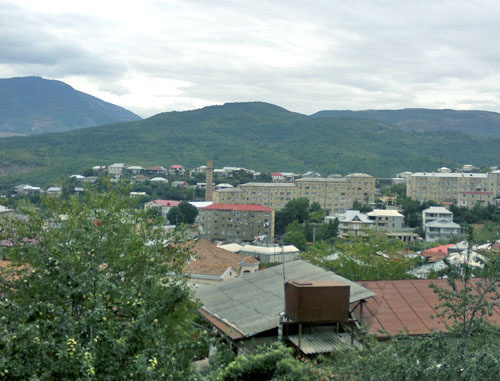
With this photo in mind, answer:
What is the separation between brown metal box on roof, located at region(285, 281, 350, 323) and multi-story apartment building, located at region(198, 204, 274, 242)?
5149 cm

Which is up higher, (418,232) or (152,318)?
(152,318)

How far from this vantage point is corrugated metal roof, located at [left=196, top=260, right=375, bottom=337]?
1223 cm

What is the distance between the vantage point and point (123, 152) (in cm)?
13425

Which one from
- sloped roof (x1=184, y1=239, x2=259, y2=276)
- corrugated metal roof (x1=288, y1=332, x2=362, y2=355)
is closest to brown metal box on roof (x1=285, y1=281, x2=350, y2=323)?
corrugated metal roof (x1=288, y1=332, x2=362, y2=355)

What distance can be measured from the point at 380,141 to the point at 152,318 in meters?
161

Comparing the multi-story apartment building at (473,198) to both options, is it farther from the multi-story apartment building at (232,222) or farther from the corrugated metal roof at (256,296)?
the corrugated metal roof at (256,296)

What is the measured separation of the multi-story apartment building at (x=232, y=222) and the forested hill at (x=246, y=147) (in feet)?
148

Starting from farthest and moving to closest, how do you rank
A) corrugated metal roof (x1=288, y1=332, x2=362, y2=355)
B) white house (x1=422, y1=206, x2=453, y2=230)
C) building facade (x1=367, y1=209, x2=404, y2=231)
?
building facade (x1=367, y1=209, x2=404, y2=231) < white house (x1=422, y1=206, x2=453, y2=230) < corrugated metal roof (x1=288, y1=332, x2=362, y2=355)

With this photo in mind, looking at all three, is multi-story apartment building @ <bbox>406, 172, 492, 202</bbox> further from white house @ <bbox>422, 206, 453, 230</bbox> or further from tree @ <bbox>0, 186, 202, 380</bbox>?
tree @ <bbox>0, 186, 202, 380</bbox>

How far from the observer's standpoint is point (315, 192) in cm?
8581

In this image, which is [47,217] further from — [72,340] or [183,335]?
[72,340]

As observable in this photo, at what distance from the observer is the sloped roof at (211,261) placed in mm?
23077

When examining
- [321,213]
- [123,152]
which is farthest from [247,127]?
[321,213]

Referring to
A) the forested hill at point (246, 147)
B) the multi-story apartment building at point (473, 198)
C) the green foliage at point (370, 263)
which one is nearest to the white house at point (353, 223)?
the multi-story apartment building at point (473, 198)
